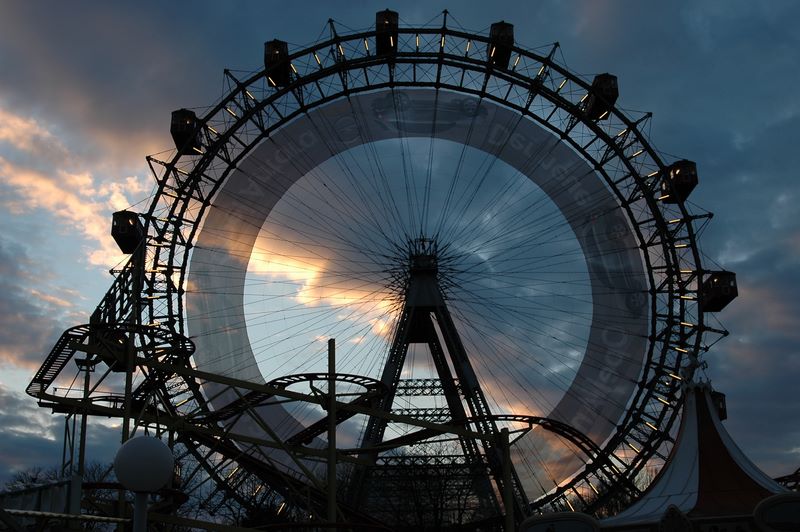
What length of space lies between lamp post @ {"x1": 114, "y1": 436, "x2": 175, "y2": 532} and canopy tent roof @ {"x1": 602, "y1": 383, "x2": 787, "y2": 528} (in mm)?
16036

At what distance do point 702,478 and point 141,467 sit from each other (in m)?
17.9

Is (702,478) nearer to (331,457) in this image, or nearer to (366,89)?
(331,457)

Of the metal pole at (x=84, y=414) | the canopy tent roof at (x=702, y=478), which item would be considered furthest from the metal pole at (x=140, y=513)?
the canopy tent roof at (x=702, y=478)

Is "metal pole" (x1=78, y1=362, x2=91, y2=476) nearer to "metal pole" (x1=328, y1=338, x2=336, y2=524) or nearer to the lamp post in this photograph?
"metal pole" (x1=328, y1=338, x2=336, y2=524)

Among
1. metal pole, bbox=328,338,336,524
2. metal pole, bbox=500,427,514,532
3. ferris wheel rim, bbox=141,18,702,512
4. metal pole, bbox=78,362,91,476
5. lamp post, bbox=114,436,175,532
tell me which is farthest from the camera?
ferris wheel rim, bbox=141,18,702,512

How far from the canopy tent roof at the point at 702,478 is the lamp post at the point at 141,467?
16036mm

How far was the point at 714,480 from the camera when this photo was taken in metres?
20.5

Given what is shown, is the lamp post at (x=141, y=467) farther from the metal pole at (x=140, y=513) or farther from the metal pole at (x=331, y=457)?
the metal pole at (x=331, y=457)

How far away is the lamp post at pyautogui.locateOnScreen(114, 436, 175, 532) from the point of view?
6.32 meters

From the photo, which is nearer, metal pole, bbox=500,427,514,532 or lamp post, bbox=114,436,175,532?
lamp post, bbox=114,436,175,532

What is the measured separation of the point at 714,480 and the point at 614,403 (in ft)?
43.1

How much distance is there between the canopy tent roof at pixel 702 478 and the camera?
19.5 meters

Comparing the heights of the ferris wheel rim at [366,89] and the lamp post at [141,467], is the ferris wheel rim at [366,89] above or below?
above

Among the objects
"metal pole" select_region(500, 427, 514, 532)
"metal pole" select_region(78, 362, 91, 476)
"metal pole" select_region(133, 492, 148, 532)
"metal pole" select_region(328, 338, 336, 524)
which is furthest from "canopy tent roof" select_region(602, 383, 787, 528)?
"metal pole" select_region(133, 492, 148, 532)
